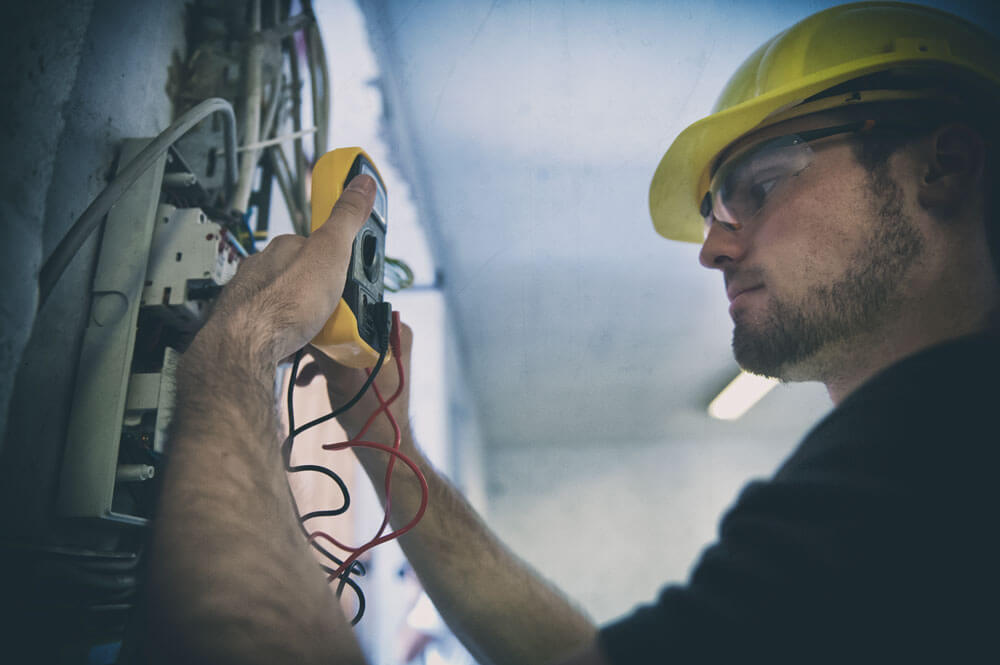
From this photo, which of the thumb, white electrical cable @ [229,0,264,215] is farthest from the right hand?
white electrical cable @ [229,0,264,215]

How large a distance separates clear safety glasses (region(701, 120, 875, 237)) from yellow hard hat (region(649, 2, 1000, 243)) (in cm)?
4

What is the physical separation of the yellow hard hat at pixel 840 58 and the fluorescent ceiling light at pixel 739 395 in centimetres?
259

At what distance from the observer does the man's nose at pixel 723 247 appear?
979 mm

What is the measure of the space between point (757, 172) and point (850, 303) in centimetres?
32

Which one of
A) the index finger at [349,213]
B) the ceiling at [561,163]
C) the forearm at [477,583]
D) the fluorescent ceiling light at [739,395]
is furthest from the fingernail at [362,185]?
the fluorescent ceiling light at [739,395]

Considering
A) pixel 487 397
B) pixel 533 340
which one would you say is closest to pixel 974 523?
pixel 533 340

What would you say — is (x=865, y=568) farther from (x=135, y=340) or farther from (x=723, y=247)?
(x=135, y=340)

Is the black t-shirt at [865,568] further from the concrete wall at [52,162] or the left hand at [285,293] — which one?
the concrete wall at [52,162]

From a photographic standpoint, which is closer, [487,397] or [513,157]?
[513,157]

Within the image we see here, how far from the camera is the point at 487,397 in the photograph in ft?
13.0

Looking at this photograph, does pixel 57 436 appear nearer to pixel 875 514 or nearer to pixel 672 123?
pixel 875 514

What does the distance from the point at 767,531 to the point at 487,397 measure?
3.51m

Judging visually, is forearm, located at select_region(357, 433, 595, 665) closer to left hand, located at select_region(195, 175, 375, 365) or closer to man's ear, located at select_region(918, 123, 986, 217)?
left hand, located at select_region(195, 175, 375, 365)

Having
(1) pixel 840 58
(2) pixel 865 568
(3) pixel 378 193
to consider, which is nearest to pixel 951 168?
(1) pixel 840 58
